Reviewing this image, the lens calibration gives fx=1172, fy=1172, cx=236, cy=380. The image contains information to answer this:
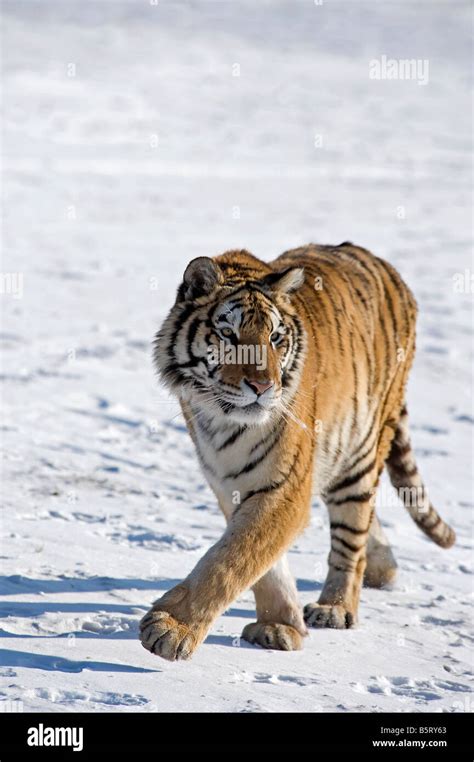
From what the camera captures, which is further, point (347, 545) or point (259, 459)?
point (347, 545)

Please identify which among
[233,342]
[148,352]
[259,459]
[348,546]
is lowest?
[348,546]

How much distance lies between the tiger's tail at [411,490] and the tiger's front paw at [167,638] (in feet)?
6.87

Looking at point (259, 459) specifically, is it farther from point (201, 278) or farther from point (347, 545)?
point (347, 545)

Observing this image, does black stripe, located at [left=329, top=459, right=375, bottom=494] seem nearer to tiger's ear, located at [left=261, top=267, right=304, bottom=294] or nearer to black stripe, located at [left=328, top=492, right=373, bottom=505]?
black stripe, located at [left=328, top=492, right=373, bottom=505]

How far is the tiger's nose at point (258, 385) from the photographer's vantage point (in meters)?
3.93

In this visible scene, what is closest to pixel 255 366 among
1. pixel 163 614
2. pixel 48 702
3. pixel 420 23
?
pixel 163 614

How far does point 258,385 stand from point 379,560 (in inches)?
71.0

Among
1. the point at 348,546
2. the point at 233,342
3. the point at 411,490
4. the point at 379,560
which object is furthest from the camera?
the point at 411,490

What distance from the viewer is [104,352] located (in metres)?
9.57

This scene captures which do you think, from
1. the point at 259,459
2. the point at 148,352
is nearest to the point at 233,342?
the point at 259,459

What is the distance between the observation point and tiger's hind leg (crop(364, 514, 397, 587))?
5.43m

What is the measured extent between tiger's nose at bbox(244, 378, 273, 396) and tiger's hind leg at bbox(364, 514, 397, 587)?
5.54 feet

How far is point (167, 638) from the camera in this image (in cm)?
361
